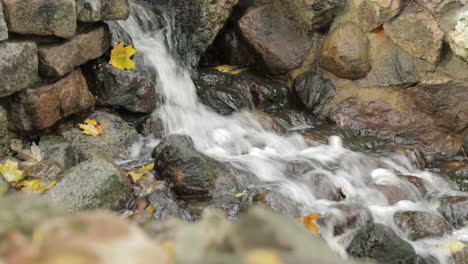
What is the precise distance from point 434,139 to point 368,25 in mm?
1551

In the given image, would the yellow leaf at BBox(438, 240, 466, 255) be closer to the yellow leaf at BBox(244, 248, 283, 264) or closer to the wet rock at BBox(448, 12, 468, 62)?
the wet rock at BBox(448, 12, 468, 62)

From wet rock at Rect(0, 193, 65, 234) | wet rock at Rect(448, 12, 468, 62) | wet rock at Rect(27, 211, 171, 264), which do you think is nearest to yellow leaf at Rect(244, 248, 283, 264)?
wet rock at Rect(27, 211, 171, 264)

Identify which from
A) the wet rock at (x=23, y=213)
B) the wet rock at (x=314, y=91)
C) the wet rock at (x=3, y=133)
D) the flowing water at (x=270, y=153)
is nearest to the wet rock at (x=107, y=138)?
the flowing water at (x=270, y=153)

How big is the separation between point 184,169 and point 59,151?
1.09 m

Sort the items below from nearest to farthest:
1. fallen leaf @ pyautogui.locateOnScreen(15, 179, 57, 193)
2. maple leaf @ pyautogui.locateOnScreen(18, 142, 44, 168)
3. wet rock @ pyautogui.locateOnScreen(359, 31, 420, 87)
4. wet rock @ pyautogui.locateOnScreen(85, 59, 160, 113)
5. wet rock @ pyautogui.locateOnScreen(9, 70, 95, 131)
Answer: fallen leaf @ pyautogui.locateOnScreen(15, 179, 57, 193) < maple leaf @ pyautogui.locateOnScreen(18, 142, 44, 168) < wet rock @ pyautogui.locateOnScreen(9, 70, 95, 131) < wet rock @ pyautogui.locateOnScreen(85, 59, 160, 113) < wet rock @ pyautogui.locateOnScreen(359, 31, 420, 87)

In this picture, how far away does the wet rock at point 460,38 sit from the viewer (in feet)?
16.1

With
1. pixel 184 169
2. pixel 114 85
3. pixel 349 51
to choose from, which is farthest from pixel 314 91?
pixel 184 169

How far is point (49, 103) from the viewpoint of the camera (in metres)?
3.89

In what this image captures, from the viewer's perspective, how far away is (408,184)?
436 centimetres

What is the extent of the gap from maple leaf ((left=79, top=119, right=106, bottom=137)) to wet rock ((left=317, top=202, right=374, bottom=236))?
213cm

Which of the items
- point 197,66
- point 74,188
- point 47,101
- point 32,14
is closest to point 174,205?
Result: point 74,188

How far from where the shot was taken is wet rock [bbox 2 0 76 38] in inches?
134

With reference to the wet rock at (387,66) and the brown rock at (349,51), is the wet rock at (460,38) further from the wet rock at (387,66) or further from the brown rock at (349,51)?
the brown rock at (349,51)

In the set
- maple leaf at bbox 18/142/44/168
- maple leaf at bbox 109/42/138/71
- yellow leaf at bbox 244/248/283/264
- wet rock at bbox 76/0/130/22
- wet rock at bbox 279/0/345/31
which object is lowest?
maple leaf at bbox 18/142/44/168
